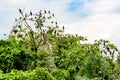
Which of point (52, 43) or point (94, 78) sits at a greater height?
point (52, 43)

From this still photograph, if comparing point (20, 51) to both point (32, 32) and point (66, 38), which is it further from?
point (66, 38)

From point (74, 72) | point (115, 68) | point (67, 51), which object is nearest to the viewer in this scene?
point (74, 72)

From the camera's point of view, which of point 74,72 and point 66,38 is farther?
point 66,38

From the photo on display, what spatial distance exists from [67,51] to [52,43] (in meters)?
1.00

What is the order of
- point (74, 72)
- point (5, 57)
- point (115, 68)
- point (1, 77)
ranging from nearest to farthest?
point (1, 77) < point (5, 57) < point (74, 72) < point (115, 68)

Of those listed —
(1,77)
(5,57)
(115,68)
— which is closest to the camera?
(1,77)

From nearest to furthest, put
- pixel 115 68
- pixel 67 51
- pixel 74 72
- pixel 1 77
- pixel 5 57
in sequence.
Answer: pixel 1 77 → pixel 5 57 → pixel 74 72 → pixel 67 51 → pixel 115 68

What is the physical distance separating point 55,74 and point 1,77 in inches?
198

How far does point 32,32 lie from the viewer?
2441 cm

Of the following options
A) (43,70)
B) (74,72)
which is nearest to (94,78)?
(74,72)

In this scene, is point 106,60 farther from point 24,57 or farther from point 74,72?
point 24,57

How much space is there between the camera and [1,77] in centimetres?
1686

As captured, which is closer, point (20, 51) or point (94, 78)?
point (20, 51)

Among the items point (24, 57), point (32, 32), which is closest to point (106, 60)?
point (32, 32)
